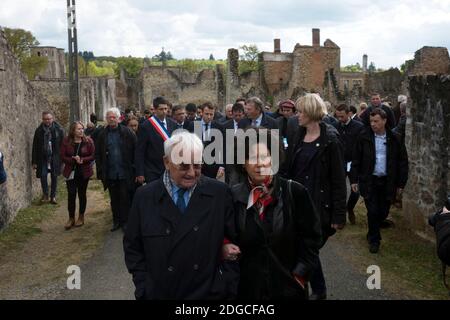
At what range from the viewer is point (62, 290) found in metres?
6.34

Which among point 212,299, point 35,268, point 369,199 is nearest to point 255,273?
point 212,299

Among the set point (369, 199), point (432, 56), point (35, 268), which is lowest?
point (35, 268)

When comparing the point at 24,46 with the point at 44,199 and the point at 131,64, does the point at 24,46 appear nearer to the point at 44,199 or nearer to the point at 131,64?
the point at 44,199

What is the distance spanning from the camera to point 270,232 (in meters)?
3.37

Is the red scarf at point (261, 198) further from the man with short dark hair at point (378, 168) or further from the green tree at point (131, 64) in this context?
the green tree at point (131, 64)

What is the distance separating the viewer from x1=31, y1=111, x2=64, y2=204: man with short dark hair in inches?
450

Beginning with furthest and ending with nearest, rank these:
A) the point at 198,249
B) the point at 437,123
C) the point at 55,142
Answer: the point at 55,142 < the point at 437,123 < the point at 198,249

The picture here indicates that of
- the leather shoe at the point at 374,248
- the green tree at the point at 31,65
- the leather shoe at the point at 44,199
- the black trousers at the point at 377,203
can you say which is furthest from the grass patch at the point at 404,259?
the green tree at the point at 31,65

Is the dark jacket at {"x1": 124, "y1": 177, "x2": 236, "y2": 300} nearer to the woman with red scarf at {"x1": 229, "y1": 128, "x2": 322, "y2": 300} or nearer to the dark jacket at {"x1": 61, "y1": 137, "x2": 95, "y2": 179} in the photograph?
the woman with red scarf at {"x1": 229, "y1": 128, "x2": 322, "y2": 300}

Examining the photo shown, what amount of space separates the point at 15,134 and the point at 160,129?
4486mm

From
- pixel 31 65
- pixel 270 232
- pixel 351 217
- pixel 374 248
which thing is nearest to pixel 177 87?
pixel 31 65

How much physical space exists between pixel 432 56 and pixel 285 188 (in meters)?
29.1

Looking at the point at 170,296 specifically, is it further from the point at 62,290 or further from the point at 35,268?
the point at 35,268

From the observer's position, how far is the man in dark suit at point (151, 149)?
25.9 feet
